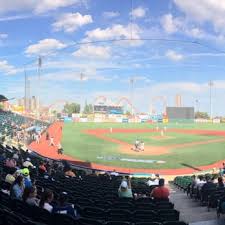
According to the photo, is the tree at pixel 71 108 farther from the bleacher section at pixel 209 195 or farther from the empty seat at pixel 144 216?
the empty seat at pixel 144 216

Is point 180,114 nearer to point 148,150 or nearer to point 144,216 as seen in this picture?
point 148,150

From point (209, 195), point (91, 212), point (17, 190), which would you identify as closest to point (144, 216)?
point (91, 212)

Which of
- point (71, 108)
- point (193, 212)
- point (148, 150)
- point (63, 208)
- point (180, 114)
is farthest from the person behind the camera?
point (71, 108)

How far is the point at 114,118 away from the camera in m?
105

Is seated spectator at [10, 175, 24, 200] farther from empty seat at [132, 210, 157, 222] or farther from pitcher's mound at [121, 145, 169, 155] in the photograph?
pitcher's mound at [121, 145, 169, 155]

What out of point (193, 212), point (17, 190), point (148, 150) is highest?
point (17, 190)

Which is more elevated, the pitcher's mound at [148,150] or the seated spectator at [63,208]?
the seated spectator at [63,208]

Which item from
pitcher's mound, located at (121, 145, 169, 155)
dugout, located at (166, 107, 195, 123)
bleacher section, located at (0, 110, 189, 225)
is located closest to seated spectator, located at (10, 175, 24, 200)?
bleacher section, located at (0, 110, 189, 225)

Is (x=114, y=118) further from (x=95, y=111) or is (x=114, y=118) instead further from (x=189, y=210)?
(x=189, y=210)

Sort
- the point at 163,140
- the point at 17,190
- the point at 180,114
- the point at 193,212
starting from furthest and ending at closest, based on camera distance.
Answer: the point at 180,114 → the point at 163,140 → the point at 193,212 → the point at 17,190

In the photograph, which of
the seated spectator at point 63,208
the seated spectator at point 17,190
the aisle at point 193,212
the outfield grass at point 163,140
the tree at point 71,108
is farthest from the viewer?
the tree at point 71,108

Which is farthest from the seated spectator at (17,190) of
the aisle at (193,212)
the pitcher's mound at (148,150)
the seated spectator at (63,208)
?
the pitcher's mound at (148,150)

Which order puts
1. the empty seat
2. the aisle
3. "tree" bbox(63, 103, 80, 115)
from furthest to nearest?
1. "tree" bbox(63, 103, 80, 115)
2. the aisle
3. the empty seat

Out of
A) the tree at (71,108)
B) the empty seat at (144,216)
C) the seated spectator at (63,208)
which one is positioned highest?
the tree at (71,108)
